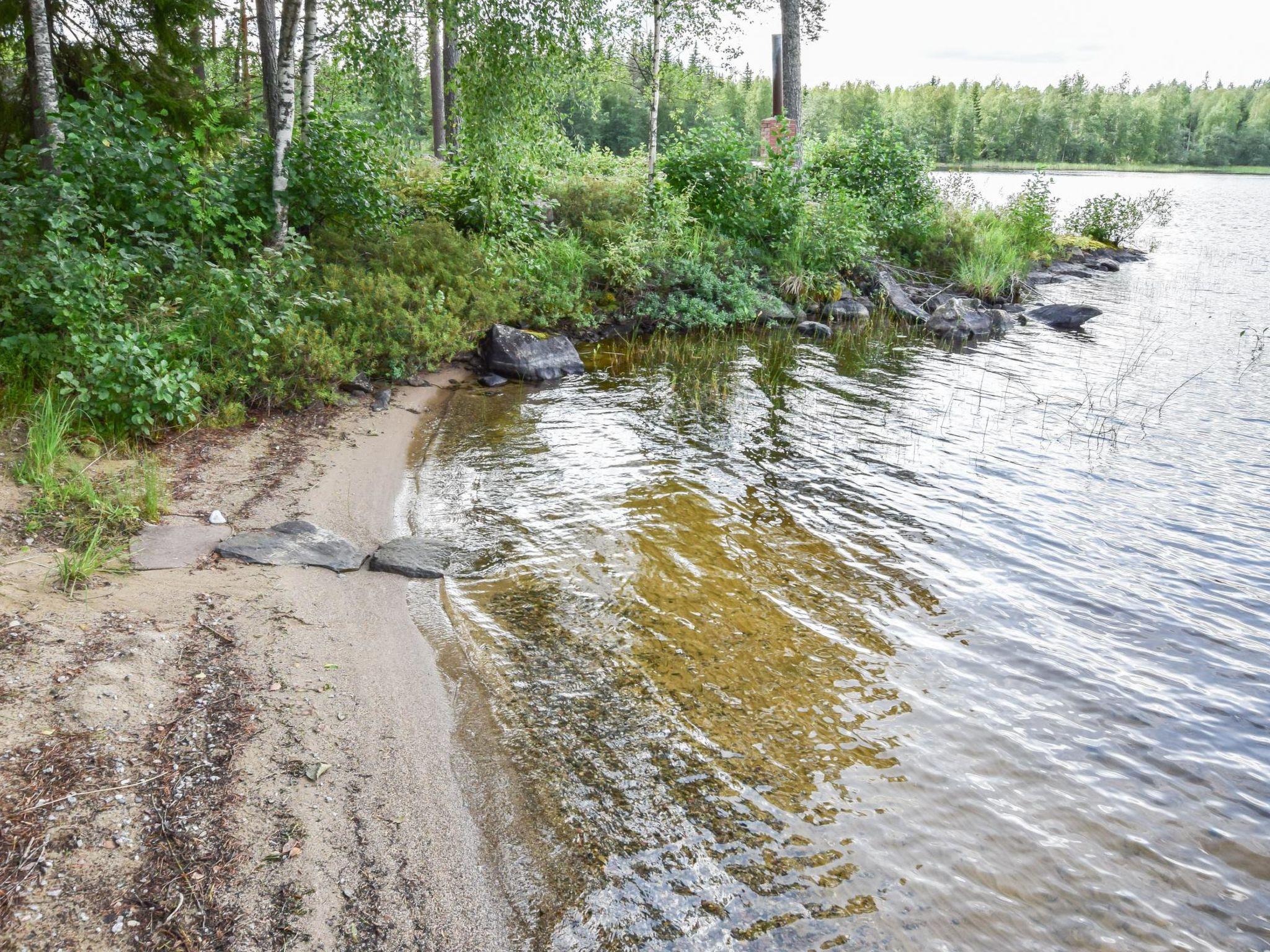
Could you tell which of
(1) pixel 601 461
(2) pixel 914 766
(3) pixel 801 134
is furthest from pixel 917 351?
(2) pixel 914 766

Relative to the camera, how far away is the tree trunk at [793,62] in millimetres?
19625

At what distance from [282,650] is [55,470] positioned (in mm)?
3016

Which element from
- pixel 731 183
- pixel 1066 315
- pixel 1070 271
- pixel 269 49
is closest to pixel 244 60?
pixel 269 49

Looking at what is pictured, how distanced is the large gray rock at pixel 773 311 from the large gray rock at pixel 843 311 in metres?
1.06

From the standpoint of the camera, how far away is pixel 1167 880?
3748 millimetres

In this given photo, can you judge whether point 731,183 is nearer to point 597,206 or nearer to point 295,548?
point 597,206

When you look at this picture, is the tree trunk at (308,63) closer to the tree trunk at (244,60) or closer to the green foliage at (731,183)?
the tree trunk at (244,60)

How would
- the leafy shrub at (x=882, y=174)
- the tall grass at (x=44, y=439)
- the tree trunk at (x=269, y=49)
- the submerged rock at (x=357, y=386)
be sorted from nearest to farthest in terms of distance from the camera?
the tall grass at (x=44, y=439) < the submerged rock at (x=357, y=386) < the tree trunk at (x=269, y=49) < the leafy shrub at (x=882, y=174)

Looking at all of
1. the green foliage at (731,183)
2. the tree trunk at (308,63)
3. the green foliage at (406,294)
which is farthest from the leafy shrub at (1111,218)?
the tree trunk at (308,63)

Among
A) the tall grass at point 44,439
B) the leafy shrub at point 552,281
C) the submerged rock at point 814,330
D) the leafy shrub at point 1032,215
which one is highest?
the leafy shrub at point 1032,215

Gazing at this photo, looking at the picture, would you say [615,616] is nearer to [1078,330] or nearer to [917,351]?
[917,351]

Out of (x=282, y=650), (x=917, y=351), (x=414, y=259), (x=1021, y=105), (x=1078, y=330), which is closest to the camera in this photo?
(x=282, y=650)

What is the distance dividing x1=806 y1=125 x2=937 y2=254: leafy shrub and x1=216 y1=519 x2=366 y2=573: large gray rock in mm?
17095

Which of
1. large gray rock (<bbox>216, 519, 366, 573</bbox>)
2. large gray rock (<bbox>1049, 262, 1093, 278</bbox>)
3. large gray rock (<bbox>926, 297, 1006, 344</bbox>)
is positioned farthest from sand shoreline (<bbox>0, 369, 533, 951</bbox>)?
large gray rock (<bbox>1049, 262, 1093, 278</bbox>)
